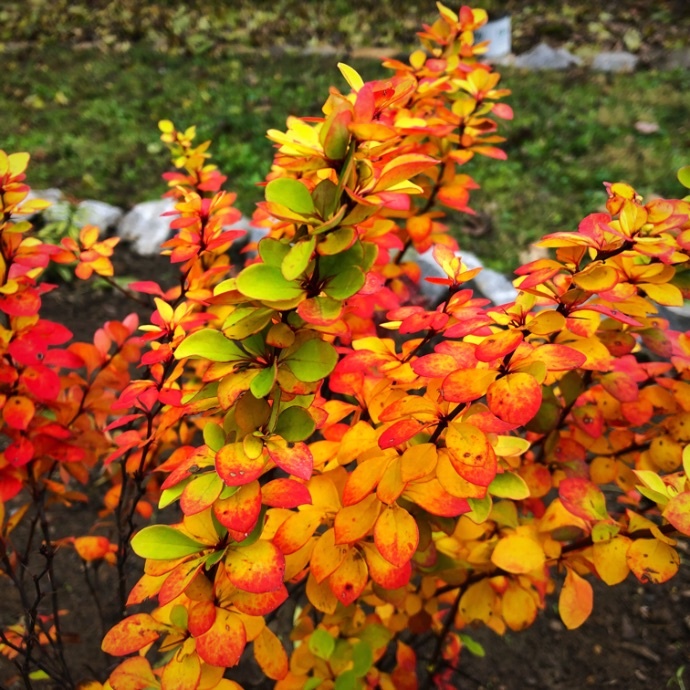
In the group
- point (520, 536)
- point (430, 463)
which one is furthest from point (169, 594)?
point (520, 536)

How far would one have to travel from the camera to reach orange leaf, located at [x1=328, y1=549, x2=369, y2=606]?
792mm


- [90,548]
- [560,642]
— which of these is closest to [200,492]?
[90,548]

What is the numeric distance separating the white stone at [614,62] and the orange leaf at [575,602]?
5.40 meters

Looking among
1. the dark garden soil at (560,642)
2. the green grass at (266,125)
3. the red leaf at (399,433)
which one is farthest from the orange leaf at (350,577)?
the green grass at (266,125)

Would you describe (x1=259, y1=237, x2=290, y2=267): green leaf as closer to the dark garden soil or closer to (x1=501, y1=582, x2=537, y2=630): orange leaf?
(x1=501, y1=582, x2=537, y2=630): orange leaf

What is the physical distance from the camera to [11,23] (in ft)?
21.0

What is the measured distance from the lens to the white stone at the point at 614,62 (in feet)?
17.4

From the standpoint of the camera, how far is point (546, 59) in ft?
17.8

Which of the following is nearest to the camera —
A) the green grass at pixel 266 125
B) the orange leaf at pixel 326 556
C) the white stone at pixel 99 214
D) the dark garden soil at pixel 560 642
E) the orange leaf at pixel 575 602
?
the orange leaf at pixel 326 556

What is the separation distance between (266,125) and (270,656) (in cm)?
407

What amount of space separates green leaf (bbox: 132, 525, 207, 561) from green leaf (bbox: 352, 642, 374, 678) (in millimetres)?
479

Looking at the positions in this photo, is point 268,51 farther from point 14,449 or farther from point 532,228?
point 14,449

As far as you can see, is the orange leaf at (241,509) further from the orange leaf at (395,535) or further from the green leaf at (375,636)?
the green leaf at (375,636)

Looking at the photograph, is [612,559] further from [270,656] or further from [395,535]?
[270,656]
